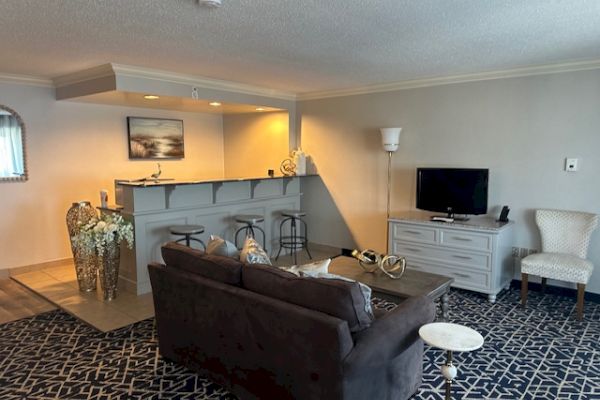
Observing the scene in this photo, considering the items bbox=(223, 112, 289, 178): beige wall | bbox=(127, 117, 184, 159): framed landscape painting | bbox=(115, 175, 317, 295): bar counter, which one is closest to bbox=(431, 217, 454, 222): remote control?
bbox=(115, 175, 317, 295): bar counter

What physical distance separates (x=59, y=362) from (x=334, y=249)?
3.99 meters

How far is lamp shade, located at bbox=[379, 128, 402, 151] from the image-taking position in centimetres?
516

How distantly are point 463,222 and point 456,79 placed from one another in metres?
1.67

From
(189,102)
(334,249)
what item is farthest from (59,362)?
(334,249)

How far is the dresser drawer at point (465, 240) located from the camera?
4235 millimetres

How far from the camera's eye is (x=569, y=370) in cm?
290

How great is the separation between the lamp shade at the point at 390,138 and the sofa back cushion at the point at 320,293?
3259mm

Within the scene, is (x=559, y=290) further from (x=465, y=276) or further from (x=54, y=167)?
(x=54, y=167)

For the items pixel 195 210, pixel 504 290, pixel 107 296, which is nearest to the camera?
pixel 107 296

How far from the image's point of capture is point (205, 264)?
2656 mm

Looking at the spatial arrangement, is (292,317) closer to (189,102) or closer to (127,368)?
(127,368)

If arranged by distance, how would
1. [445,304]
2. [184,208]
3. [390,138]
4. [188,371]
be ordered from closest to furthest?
[188,371]
[445,304]
[184,208]
[390,138]

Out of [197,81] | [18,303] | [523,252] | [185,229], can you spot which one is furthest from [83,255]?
[523,252]

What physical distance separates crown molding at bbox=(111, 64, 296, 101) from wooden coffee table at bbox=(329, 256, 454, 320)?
2701 mm
